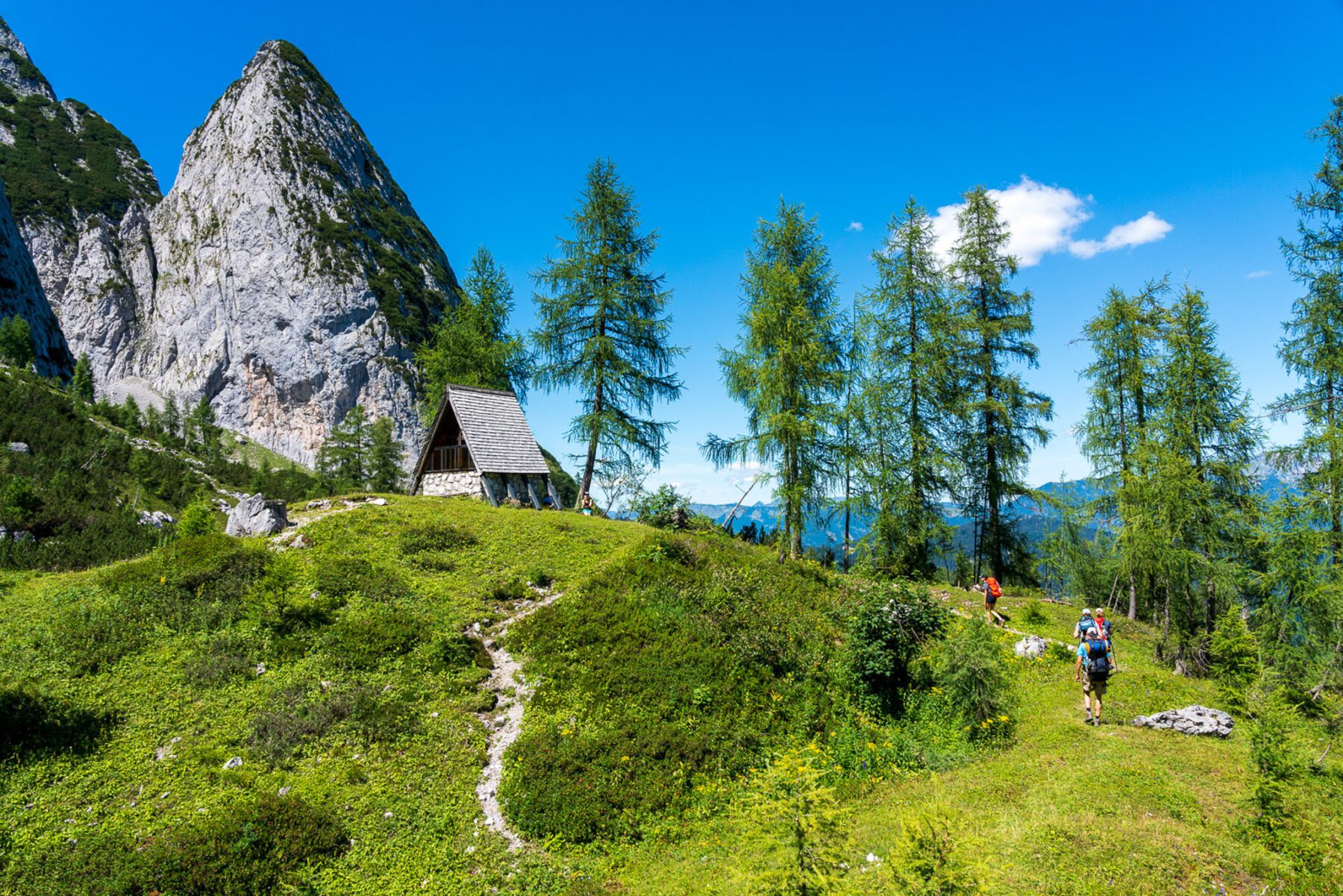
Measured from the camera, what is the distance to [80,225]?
350 ft

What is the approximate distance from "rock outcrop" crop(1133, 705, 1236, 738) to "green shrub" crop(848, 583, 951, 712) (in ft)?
14.1

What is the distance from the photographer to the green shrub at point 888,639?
14.1 meters

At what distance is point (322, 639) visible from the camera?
13.4 metres

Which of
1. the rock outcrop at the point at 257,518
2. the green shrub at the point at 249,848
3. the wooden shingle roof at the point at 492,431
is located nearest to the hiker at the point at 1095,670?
the green shrub at the point at 249,848

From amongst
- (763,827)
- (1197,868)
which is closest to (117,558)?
(763,827)

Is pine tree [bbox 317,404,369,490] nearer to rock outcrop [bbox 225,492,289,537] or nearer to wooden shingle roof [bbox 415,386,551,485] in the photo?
wooden shingle roof [bbox 415,386,551,485]

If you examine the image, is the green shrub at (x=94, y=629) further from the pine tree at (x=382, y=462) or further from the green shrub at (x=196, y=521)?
the pine tree at (x=382, y=462)

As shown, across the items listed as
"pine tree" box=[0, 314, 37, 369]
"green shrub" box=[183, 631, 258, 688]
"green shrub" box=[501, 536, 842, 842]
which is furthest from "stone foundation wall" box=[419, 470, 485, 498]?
"pine tree" box=[0, 314, 37, 369]

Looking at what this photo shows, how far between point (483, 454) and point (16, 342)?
60.8 meters

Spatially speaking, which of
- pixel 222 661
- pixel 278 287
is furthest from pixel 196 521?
pixel 278 287

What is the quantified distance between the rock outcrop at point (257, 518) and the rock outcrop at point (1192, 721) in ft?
78.5

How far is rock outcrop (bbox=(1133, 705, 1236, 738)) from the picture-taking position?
1210cm

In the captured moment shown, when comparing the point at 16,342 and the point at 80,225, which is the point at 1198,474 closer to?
the point at 16,342

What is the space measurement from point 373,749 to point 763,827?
7580 millimetres
